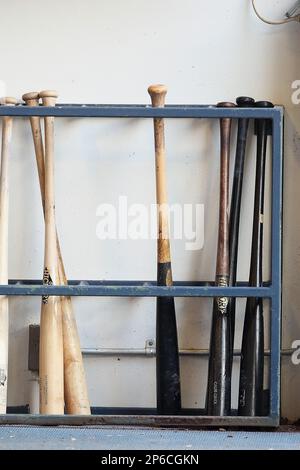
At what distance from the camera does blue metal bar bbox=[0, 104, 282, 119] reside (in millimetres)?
1973

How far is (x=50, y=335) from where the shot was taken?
6.95 ft

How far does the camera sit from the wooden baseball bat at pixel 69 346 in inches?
84.8

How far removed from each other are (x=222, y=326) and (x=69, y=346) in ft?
1.41

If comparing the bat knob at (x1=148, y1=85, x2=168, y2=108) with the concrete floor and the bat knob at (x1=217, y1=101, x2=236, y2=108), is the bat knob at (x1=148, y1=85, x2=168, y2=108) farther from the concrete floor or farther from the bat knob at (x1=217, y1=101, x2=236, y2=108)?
the concrete floor

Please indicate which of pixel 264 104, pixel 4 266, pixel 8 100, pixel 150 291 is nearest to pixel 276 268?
pixel 150 291

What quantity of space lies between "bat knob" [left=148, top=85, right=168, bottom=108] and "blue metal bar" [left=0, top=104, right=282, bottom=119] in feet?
0.41

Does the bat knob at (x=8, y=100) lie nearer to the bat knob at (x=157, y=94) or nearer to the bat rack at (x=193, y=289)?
the bat rack at (x=193, y=289)

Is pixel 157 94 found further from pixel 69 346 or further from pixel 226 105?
pixel 69 346

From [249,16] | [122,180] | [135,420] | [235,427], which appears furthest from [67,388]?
[249,16]

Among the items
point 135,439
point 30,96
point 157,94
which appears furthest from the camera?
point 30,96

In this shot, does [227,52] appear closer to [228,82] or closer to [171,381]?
[228,82]

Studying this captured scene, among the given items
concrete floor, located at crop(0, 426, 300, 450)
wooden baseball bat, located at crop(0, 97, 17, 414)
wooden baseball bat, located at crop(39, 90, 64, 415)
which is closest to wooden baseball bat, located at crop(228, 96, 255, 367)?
concrete floor, located at crop(0, 426, 300, 450)

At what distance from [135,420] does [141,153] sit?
30.9 inches

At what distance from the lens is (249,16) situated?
2311 mm
